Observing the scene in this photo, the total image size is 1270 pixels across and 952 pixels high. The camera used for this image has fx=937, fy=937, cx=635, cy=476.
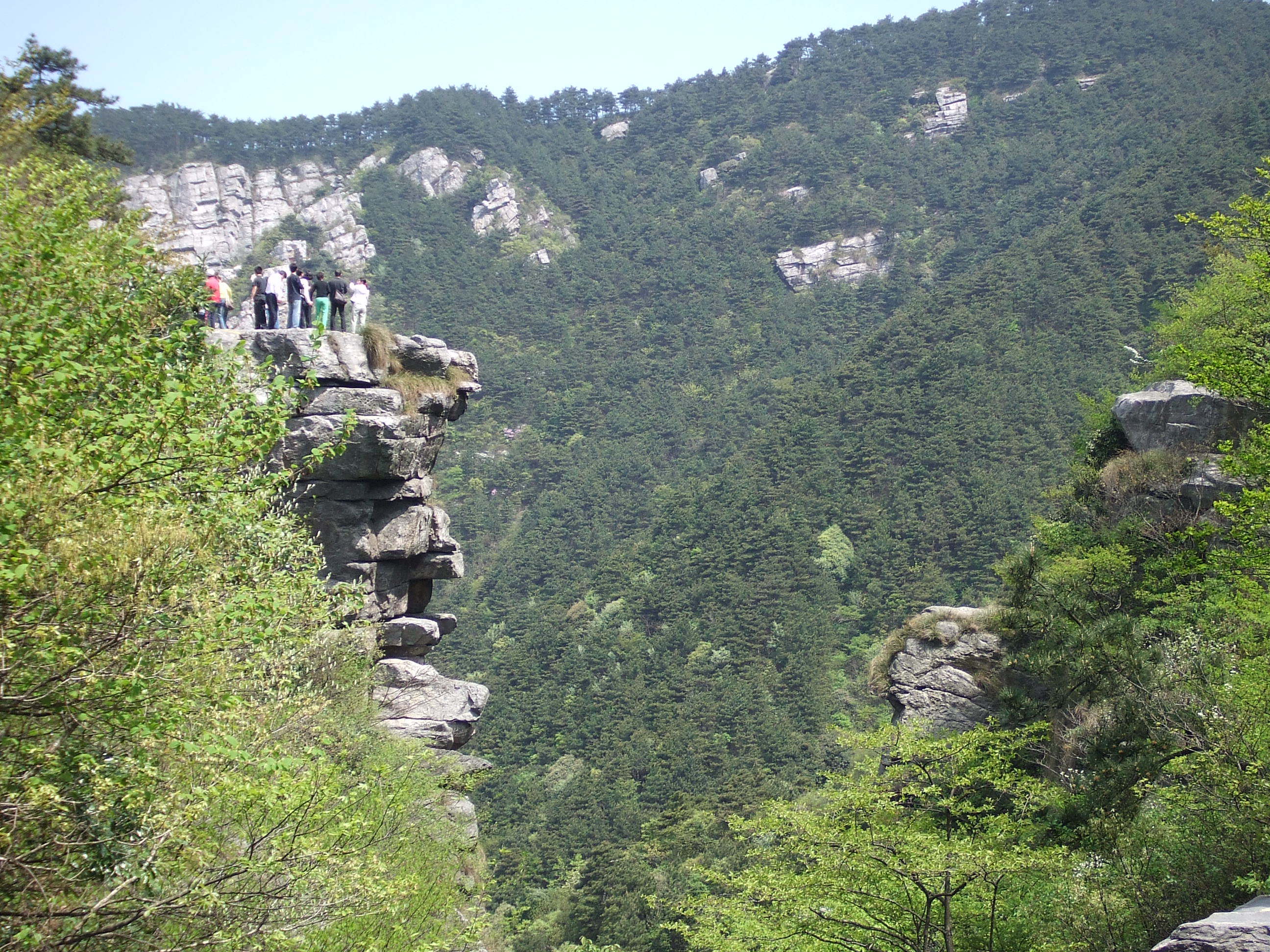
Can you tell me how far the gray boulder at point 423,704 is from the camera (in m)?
21.0

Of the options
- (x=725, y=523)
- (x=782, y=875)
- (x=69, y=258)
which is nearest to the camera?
(x=69, y=258)

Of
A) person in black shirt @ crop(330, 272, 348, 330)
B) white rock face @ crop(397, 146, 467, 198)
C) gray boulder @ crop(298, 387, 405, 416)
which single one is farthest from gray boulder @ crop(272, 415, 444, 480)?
white rock face @ crop(397, 146, 467, 198)

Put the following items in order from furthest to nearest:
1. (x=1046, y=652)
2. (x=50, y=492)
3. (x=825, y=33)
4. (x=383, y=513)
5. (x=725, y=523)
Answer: (x=825, y=33), (x=725, y=523), (x=383, y=513), (x=1046, y=652), (x=50, y=492)

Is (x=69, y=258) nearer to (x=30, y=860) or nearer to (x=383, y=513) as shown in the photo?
(x=30, y=860)

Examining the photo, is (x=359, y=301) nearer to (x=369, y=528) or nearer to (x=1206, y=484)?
(x=369, y=528)

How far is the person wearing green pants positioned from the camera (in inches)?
765

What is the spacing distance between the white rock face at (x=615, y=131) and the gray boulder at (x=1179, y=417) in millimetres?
145764

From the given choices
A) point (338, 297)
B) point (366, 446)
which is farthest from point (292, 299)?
point (366, 446)

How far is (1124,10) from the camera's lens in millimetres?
141750

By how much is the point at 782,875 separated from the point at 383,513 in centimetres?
1161

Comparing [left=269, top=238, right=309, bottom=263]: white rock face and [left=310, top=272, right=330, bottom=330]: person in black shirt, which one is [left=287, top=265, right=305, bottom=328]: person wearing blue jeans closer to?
[left=310, top=272, right=330, bottom=330]: person in black shirt

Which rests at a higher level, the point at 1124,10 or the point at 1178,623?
the point at 1124,10

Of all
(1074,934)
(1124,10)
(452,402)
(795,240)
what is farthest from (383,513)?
(1124,10)

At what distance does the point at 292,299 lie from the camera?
19172mm
